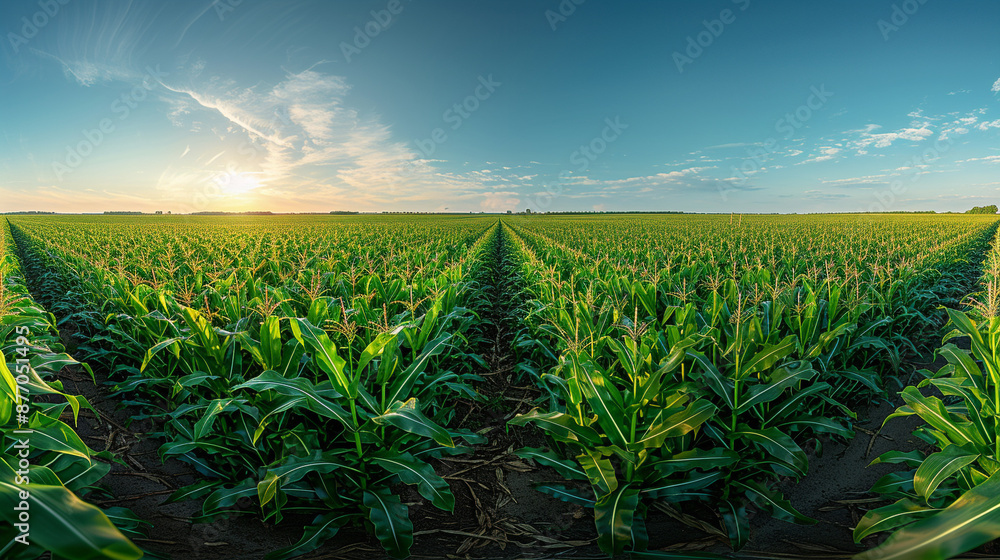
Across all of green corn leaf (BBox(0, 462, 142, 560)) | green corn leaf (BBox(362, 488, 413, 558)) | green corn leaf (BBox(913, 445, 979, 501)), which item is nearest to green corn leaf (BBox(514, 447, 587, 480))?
green corn leaf (BBox(362, 488, 413, 558))

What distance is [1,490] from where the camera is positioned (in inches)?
50.5

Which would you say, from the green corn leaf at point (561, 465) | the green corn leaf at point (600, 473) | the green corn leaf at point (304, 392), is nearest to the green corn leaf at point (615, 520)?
the green corn leaf at point (600, 473)

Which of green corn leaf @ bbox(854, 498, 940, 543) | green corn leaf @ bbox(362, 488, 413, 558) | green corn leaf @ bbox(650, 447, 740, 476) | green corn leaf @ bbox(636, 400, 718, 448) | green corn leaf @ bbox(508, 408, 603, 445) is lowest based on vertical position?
green corn leaf @ bbox(362, 488, 413, 558)

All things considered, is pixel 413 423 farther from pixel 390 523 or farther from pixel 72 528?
pixel 72 528

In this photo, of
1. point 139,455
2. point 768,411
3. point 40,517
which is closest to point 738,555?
point 768,411

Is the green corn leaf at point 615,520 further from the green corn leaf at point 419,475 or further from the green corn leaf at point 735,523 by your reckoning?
the green corn leaf at point 419,475

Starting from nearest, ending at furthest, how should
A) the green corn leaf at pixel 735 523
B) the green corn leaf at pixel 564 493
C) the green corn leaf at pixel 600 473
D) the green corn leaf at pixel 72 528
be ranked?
1. the green corn leaf at pixel 72 528
2. the green corn leaf at pixel 600 473
3. the green corn leaf at pixel 735 523
4. the green corn leaf at pixel 564 493

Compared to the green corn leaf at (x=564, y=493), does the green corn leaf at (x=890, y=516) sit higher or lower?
higher

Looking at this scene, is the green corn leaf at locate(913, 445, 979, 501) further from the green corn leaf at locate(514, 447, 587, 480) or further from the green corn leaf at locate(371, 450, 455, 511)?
the green corn leaf at locate(371, 450, 455, 511)

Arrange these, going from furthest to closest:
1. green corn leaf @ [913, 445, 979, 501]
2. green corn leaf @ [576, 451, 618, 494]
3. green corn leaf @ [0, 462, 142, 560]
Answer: green corn leaf @ [576, 451, 618, 494], green corn leaf @ [913, 445, 979, 501], green corn leaf @ [0, 462, 142, 560]

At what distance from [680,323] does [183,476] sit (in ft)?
13.9

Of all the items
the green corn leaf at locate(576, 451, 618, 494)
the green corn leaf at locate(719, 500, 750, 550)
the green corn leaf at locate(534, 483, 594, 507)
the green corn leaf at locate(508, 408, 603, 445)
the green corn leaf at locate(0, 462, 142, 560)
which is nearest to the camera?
the green corn leaf at locate(0, 462, 142, 560)

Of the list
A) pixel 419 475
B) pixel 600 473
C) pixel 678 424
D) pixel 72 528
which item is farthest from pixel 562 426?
pixel 72 528

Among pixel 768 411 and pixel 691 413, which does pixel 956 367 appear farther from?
pixel 691 413
